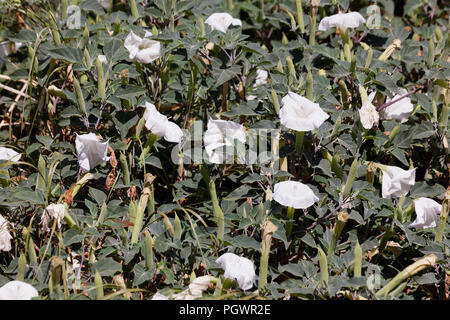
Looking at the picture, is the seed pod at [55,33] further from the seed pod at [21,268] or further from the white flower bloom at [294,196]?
the white flower bloom at [294,196]

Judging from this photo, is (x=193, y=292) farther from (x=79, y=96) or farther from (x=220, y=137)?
(x=79, y=96)

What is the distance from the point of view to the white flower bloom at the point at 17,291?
5.14 feet

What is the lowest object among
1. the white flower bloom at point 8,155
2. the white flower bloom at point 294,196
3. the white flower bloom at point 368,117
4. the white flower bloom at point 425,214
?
the white flower bloom at point 425,214

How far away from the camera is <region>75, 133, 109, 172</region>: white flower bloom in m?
1.90

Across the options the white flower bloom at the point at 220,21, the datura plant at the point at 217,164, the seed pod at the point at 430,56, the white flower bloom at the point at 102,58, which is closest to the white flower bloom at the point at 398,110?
the datura plant at the point at 217,164

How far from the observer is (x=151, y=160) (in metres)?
2.05

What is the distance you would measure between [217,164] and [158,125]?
0.24m

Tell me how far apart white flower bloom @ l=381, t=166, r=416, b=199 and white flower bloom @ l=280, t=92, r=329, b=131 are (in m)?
0.28

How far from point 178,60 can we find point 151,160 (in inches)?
15.8

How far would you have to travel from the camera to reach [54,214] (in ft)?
5.72

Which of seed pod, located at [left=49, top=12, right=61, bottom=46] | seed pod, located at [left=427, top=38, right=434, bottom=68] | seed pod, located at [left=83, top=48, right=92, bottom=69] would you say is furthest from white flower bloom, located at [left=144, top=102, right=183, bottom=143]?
seed pod, located at [left=427, top=38, right=434, bottom=68]
